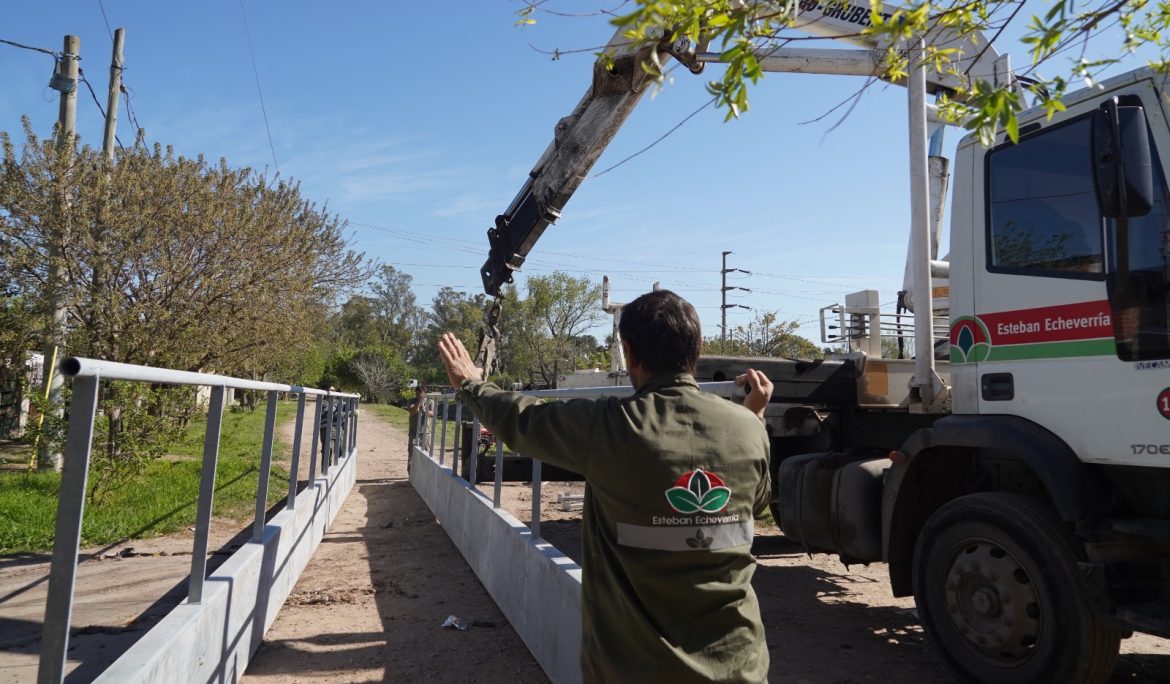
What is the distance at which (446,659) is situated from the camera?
471 centimetres

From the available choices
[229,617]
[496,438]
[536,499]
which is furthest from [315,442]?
[496,438]

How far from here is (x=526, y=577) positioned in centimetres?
480

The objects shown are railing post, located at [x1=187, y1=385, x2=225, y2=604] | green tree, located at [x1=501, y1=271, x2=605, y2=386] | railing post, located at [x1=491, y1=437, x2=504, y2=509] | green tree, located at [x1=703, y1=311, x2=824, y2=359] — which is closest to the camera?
railing post, located at [x1=187, y1=385, x2=225, y2=604]

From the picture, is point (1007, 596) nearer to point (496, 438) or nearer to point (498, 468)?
point (496, 438)

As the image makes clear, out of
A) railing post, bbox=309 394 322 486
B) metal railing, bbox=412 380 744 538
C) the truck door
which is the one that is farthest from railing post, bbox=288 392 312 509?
the truck door

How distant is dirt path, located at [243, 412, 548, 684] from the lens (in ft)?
14.8

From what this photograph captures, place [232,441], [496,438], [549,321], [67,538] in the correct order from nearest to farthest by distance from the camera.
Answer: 1. [67,538]
2. [496,438]
3. [232,441]
4. [549,321]

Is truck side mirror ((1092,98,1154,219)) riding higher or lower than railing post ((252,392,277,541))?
higher

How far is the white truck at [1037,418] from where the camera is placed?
11.6 feet

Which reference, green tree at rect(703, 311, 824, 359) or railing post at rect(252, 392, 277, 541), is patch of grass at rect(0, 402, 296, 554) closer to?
railing post at rect(252, 392, 277, 541)

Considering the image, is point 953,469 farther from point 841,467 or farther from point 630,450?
point 630,450

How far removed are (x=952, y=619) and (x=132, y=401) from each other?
853 cm

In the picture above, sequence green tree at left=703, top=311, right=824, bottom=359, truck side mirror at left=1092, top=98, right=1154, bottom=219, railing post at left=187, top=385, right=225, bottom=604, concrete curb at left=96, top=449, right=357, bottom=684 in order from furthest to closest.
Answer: green tree at left=703, top=311, right=824, bottom=359
truck side mirror at left=1092, top=98, right=1154, bottom=219
railing post at left=187, top=385, right=225, bottom=604
concrete curb at left=96, top=449, right=357, bottom=684

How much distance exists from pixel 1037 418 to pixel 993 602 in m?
0.95
